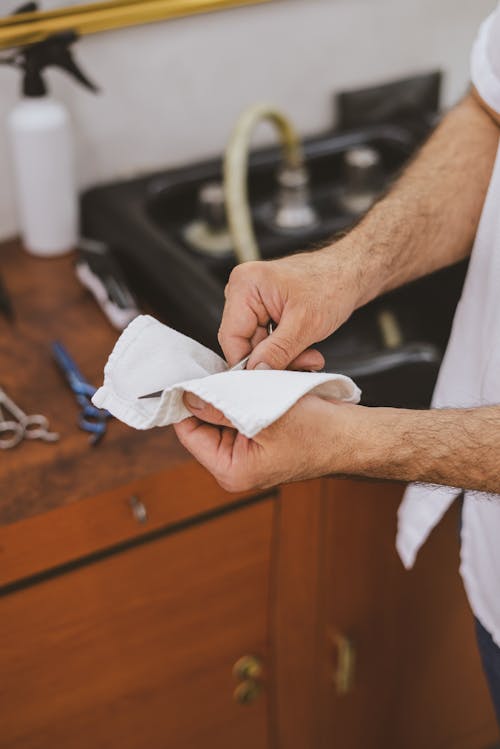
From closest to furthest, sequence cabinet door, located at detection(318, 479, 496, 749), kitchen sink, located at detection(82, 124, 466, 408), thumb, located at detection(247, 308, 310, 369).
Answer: thumb, located at detection(247, 308, 310, 369), kitchen sink, located at detection(82, 124, 466, 408), cabinet door, located at detection(318, 479, 496, 749)

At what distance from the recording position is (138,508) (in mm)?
916

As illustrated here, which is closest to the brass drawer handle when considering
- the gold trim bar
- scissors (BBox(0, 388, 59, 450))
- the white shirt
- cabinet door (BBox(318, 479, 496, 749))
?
cabinet door (BBox(318, 479, 496, 749))

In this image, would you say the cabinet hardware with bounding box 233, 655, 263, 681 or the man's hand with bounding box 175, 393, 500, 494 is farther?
the cabinet hardware with bounding box 233, 655, 263, 681

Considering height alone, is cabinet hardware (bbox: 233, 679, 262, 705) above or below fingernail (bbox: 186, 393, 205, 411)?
below

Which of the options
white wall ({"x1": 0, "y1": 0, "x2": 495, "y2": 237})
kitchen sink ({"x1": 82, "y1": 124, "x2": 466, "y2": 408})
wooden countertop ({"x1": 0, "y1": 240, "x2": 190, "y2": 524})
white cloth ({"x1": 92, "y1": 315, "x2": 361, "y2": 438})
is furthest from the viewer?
white wall ({"x1": 0, "y1": 0, "x2": 495, "y2": 237})

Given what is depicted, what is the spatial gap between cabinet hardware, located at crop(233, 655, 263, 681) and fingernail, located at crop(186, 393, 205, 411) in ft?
1.84

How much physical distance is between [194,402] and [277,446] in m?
0.08

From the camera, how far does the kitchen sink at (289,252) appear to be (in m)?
1.01

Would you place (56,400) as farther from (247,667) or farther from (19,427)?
(247,667)

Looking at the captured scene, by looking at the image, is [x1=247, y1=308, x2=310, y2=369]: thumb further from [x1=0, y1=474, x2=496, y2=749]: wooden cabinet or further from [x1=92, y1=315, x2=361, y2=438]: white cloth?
[x1=0, y1=474, x2=496, y2=749]: wooden cabinet

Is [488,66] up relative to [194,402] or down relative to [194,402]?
up

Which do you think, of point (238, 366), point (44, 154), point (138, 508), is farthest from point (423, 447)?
point (44, 154)

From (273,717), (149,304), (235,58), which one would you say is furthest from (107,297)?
(273,717)

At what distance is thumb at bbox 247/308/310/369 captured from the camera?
77 centimetres
